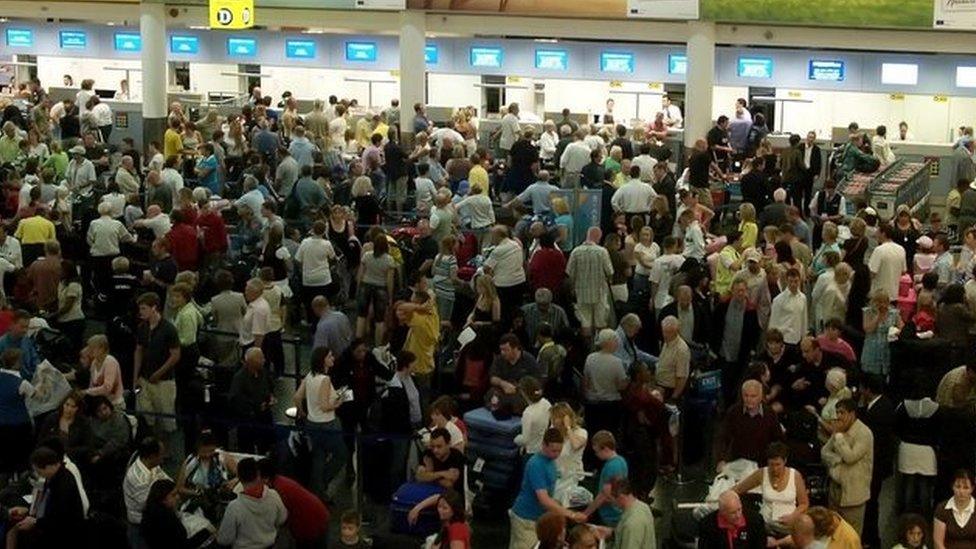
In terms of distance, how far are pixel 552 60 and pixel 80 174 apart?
Result: 1232 centimetres

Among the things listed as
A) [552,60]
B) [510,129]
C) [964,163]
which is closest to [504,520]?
[510,129]

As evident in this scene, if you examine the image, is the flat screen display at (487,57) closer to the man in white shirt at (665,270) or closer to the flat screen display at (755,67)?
the flat screen display at (755,67)

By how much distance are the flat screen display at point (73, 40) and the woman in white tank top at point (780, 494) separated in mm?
27439

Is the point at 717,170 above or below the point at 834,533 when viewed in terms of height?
above

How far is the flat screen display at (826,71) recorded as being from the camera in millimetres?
28797

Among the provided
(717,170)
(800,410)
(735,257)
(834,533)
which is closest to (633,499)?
(834,533)

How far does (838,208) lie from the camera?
70.2 feet

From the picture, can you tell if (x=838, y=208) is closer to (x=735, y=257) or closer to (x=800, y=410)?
(x=735, y=257)

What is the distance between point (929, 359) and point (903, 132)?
1428 centimetres

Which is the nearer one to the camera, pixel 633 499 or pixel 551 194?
pixel 633 499

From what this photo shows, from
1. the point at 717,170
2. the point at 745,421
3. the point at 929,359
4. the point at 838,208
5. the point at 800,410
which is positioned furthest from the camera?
the point at 717,170

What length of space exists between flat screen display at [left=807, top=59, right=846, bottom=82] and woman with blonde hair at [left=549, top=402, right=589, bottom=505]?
18684mm

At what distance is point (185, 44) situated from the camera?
34.2 metres

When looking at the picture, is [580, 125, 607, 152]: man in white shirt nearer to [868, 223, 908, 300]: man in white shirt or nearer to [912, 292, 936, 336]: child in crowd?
[868, 223, 908, 300]: man in white shirt
